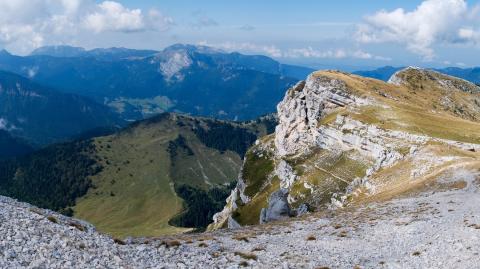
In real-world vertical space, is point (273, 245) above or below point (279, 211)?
above

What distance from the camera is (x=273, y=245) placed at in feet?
128

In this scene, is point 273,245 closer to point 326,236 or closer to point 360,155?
point 326,236

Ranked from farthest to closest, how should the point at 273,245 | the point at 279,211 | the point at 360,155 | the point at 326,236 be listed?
the point at 360,155 < the point at 279,211 < the point at 326,236 < the point at 273,245

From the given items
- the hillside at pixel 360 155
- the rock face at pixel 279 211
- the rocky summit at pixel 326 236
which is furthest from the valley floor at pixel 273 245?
the rock face at pixel 279 211

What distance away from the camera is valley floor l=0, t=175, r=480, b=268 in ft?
89.7

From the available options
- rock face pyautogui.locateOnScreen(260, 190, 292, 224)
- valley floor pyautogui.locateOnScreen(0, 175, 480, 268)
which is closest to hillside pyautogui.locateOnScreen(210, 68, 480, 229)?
rock face pyautogui.locateOnScreen(260, 190, 292, 224)

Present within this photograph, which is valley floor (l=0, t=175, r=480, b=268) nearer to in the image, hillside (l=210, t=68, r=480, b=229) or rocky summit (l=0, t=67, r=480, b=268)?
rocky summit (l=0, t=67, r=480, b=268)

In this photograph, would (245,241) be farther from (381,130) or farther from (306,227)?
(381,130)

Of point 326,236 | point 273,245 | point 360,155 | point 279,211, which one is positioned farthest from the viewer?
point 360,155

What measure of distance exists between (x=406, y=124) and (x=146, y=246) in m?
127

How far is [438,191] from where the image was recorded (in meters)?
71.7

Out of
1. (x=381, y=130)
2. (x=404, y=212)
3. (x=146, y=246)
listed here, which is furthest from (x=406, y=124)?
(x=146, y=246)

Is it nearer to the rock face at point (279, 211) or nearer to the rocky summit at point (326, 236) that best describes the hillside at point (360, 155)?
the rock face at point (279, 211)

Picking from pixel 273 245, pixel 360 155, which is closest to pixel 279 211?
pixel 360 155
